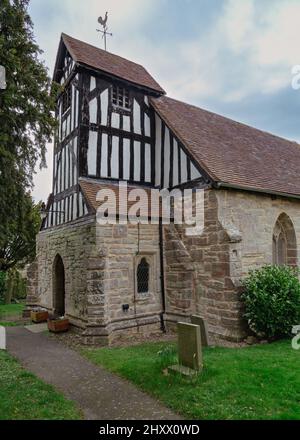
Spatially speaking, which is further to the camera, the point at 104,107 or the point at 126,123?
the point at 126,123

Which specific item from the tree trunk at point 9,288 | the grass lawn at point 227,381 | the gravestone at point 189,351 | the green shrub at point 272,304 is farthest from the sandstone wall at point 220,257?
the tree trunk at point 9,288

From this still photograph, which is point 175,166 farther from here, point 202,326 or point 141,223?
point 202,326

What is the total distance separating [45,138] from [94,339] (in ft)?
18.5

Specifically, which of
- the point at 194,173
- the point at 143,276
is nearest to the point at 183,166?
the point at 194,173

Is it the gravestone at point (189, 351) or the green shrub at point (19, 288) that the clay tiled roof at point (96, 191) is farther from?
the green shrub at point (19, 288)

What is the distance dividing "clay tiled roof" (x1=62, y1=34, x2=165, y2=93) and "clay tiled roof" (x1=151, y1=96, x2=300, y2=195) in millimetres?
916

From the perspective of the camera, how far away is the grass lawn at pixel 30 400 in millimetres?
4820

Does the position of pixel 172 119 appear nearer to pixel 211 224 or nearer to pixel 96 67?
pixel 96 67

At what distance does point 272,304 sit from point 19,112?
7.96 m

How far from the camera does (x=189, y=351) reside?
20.7 feet

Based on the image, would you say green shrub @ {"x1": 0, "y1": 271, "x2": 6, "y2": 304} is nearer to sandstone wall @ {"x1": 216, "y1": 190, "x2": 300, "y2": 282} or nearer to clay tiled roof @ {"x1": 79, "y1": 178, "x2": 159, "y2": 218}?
clay tiled roof @ {"x1": 79, "y1": 178, "x2": 159, "y2": 218}

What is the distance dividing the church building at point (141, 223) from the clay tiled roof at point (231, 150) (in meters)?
0.07

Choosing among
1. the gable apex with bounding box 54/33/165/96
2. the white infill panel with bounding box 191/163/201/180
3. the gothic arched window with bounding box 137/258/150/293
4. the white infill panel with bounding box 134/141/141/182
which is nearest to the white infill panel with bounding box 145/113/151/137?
the white infill panel with bounding box 134/141/141/182

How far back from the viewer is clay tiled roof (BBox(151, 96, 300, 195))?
10723 mm
